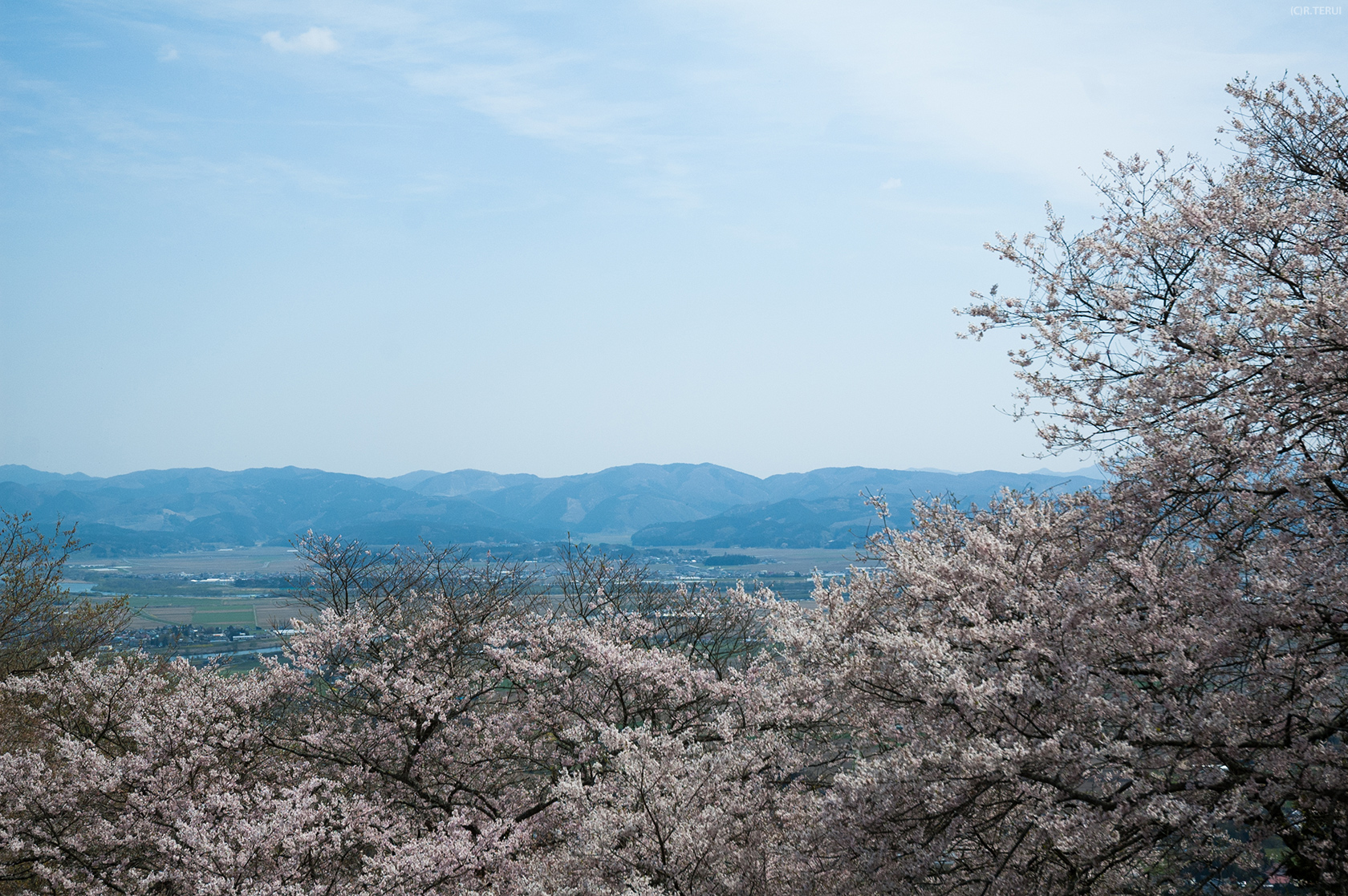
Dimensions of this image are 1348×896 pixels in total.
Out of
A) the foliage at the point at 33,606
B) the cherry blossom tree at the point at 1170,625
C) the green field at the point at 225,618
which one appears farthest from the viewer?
the green field at the point at 225,618

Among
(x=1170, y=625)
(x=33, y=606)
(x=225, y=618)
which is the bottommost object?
(x=225, y=618)

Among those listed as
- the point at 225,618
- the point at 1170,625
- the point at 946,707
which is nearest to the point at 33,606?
the point at 946,707

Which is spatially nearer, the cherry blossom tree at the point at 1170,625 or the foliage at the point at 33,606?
the cherry blossom tree at the point at 1170,625

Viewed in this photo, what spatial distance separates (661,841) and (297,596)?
36.7 feet

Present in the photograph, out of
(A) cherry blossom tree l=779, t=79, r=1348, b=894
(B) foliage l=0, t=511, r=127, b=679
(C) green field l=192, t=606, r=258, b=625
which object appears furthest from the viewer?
(C) green field l=192, t=606, r=258, b=625

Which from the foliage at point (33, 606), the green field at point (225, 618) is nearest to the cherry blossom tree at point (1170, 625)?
the foliage at point (33, 606)

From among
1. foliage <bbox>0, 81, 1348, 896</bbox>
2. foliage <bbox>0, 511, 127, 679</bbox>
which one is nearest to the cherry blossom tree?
foliage <bbox>0, 81, 1348, 896</bbox>

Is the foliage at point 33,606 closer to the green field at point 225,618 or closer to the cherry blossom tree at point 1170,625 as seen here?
the cherry blossom tree at point 1170,625

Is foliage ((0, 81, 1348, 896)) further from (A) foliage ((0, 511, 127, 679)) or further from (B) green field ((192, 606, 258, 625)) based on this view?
(B) green field ((192, 606, 258, 625))

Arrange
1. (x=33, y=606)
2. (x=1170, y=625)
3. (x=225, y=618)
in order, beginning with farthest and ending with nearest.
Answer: (x=225, y=618) → (x=33, y=606) → (x=1170, y=625)

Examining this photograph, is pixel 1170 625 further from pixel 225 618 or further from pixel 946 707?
pixel 225 618

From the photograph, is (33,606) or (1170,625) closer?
(1170,625)

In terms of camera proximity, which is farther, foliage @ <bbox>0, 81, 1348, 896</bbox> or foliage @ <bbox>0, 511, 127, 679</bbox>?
foliage @ <bbox>0, 511, 127, 679</bbox>

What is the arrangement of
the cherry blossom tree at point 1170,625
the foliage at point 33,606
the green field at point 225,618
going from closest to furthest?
1. the cherry blossom tree at point 1170,625
2. the foliage at point 33,606
3. the green field at point 225,618
